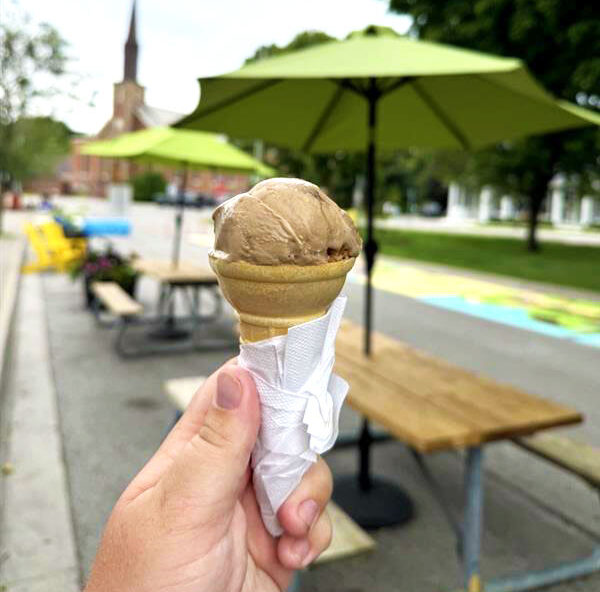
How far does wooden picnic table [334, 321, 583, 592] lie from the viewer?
265 centimetres

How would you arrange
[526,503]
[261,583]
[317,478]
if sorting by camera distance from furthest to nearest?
1. [526,503]
2. [261,583]
3. [317,478]

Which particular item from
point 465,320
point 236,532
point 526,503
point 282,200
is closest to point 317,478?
point 236,532

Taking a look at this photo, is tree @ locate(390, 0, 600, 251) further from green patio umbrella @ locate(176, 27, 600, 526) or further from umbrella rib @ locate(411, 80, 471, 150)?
green patio umbrella @ locate(176, 27, 600, 526)

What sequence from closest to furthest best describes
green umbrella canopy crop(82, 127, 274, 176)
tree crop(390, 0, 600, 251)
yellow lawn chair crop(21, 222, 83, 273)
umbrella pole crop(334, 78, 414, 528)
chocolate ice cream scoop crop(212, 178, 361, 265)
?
chocolate ice cream scoop crop(212, 178, 361, 265)
umbrella pole crop(334, 78, 414, 528)
green umbrella canopy crop(82, 127, 274, 176)
tree crop(390, 0, 600, 251)
yellow lawn chair crop(21, 222, 83, 273)

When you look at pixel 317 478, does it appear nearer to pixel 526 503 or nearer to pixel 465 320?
pixel 526 503

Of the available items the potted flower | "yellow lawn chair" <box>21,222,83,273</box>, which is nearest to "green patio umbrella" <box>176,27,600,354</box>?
the potted flower

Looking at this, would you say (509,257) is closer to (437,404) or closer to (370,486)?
(370,486)

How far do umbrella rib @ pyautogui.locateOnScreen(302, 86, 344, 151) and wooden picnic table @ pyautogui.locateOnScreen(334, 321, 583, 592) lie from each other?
1.89m

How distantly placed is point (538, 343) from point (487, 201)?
47.2 m

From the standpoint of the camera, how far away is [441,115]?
176 inches

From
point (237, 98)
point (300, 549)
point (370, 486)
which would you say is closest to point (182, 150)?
point (237, 98)

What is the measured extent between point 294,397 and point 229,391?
11 cm

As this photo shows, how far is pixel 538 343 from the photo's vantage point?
845 cm

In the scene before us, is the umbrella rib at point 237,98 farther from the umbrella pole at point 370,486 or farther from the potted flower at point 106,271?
the potted flower at point 106,271
